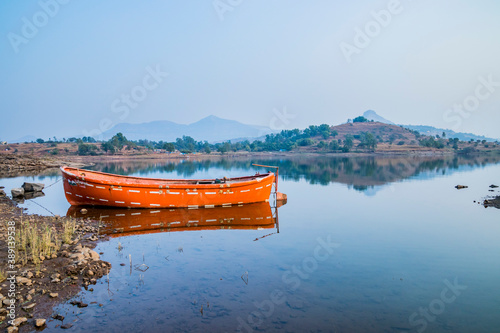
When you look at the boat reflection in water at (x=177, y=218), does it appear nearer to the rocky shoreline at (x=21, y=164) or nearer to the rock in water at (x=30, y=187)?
the rock in water at (x=30, y=187)

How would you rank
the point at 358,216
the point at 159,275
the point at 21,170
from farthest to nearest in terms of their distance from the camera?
1. the point at 21,170
2. the point at 358,216
3. the point at 159,275

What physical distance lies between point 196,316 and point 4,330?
3910mm

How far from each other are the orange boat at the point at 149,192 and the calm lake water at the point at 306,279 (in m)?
2.39

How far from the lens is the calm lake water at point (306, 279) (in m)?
7.86

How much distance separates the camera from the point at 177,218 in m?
18.4

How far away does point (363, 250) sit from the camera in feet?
43.3

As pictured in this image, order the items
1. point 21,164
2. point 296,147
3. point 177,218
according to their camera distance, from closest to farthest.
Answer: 1. point 177,218
2. point 21,164
3. point 296,147

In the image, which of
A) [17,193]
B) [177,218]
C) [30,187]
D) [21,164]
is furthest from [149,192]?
[21,164]

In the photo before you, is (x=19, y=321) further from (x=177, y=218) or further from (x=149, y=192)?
(x=149, y=192)

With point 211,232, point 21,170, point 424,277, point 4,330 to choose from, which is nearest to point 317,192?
point 211,232

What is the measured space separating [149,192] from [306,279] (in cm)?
1222

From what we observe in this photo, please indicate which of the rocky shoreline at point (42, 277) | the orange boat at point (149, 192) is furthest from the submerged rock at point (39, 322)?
the orange boat at point (149, 192)

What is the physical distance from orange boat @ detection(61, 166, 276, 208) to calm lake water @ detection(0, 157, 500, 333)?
2388 millimetres

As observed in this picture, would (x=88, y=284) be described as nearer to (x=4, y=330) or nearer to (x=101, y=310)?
(x=101, y=310)
